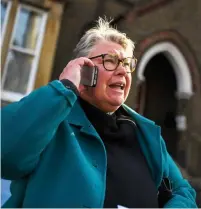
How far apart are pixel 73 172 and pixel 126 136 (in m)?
0.51

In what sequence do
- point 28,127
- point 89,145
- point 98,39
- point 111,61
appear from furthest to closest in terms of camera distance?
point 98,39 < point 111,61 < point 89,145 < point 28,127

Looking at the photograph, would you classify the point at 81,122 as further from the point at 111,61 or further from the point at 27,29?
the point at 27,29

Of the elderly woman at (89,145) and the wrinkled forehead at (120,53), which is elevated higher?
the wrinkled forehead at (120,53)

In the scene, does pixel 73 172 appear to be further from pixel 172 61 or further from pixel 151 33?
pixel 172 61

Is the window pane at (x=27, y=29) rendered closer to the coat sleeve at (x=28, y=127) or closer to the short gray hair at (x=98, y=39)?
the short gray hair at (x=98, y=39)

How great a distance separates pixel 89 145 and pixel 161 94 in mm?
7866

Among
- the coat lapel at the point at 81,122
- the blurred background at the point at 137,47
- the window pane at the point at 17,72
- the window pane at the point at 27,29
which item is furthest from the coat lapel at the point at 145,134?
the window pane at the point at 27,29

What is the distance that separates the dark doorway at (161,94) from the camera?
867cm

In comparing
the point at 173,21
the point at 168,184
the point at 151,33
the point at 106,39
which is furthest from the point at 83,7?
the point at 168,184

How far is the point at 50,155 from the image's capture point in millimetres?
1297

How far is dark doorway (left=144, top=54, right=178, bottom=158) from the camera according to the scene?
28.5 feet

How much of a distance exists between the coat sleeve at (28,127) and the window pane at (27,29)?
5.18 meters

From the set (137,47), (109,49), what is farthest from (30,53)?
(109,49)

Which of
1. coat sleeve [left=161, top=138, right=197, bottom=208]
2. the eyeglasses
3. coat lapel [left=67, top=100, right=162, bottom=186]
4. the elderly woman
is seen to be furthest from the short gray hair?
coat sleeve [left=161, top=138, right=197, bottom=208]
